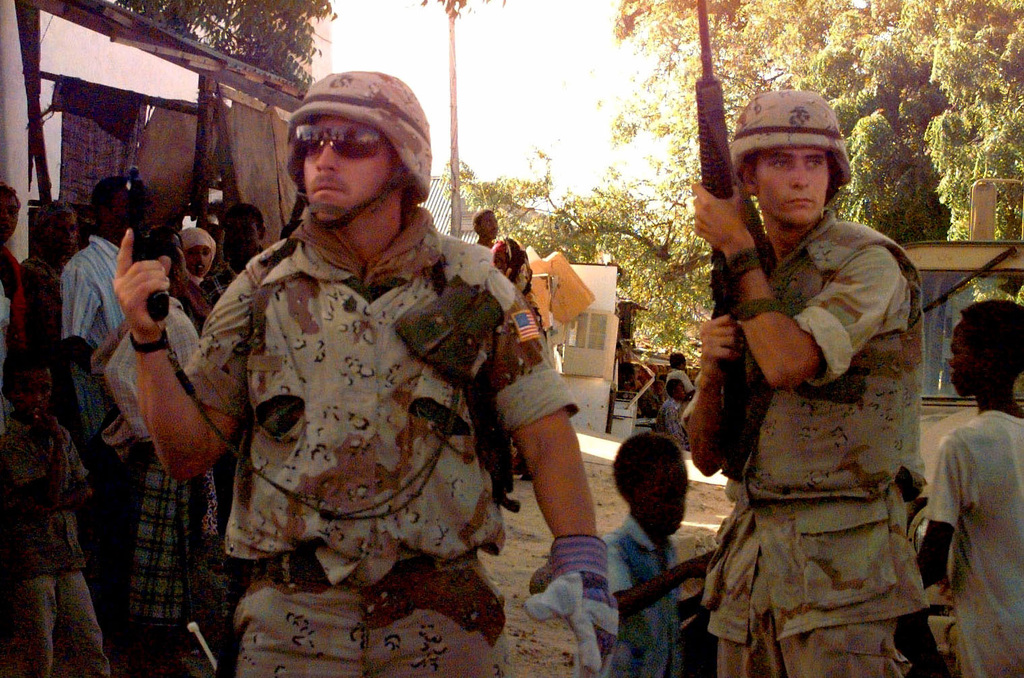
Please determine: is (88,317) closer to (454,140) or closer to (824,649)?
(824,649)

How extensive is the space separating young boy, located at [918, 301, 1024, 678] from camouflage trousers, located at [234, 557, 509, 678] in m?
1.81

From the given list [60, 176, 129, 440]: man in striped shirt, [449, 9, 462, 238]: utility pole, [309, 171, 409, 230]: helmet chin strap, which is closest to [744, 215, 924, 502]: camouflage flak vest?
[309, 171, 409, 230]: helmet chin strap

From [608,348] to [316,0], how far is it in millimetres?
12869

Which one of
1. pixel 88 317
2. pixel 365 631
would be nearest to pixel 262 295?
pixel 365 631

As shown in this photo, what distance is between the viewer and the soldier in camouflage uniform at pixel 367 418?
253cm

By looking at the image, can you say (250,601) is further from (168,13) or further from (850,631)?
(168,13)

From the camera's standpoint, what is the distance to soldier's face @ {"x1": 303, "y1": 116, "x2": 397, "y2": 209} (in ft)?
9.02

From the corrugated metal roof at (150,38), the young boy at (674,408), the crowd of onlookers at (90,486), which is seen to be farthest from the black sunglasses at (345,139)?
the young boy at (674,408)

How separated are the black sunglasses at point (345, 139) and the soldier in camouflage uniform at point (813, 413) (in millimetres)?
894

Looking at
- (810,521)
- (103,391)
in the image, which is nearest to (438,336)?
(810,521)

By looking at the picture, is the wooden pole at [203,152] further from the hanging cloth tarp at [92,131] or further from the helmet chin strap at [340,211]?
the helmet chin strap at [340,211]

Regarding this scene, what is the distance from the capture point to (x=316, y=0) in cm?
957

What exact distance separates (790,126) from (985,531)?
1432 millimetres

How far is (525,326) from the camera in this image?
9.09 feet
